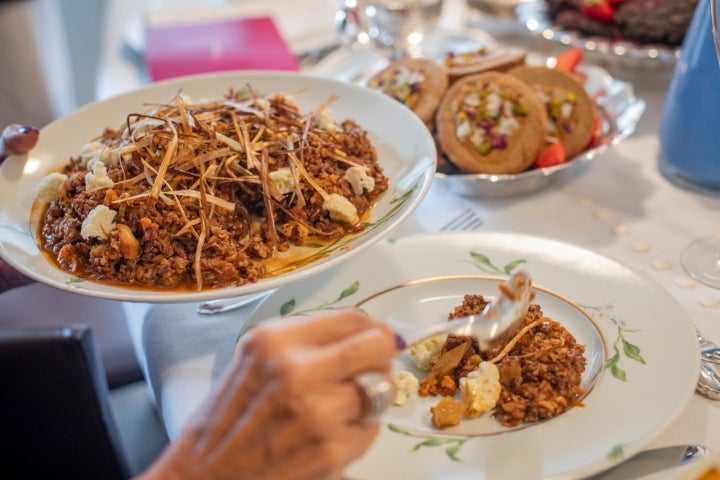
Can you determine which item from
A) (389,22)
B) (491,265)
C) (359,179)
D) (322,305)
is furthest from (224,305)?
(389,22)

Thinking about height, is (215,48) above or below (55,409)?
above

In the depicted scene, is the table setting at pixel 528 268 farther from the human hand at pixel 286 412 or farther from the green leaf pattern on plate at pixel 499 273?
the human hand at pixel 286 412

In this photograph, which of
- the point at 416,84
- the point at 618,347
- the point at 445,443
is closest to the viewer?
the point at 445,443

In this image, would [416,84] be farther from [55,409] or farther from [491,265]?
[55,409]

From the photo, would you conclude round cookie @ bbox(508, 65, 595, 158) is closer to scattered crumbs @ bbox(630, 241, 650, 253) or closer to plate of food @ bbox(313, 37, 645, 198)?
plate of food @ bbox(313, 37, 645, 198)

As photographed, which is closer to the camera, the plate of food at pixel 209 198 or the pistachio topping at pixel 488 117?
the plate of food at pixel 209 198

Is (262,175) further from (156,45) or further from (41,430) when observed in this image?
(156,45)

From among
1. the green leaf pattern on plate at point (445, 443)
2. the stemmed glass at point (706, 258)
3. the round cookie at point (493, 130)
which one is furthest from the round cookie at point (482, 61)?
the green leaf pattern on plate at point (445, 443)
